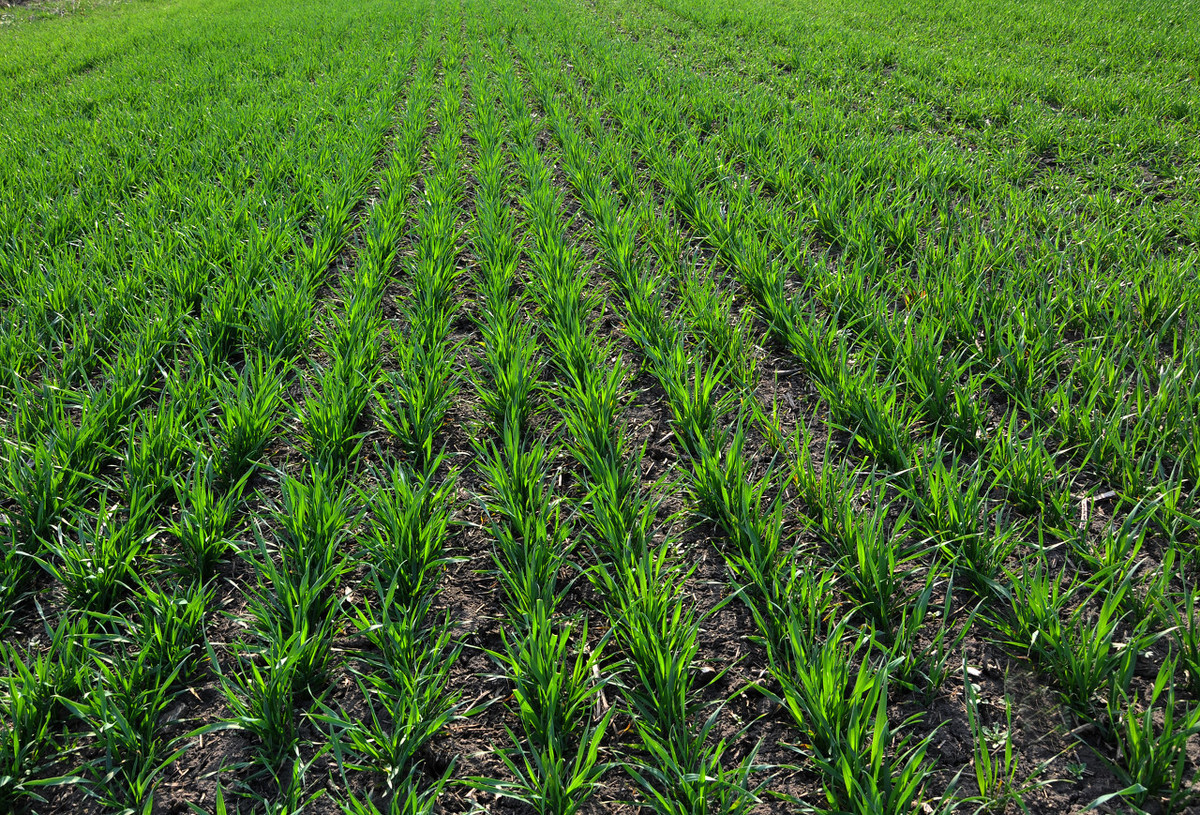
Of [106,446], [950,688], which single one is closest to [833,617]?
[950,688]

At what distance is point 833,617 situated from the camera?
142 cm

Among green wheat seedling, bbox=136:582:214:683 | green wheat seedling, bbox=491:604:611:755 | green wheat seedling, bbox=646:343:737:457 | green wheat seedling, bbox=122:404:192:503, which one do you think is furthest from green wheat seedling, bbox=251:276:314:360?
green wheat seedling, bbox=491:604:611:755

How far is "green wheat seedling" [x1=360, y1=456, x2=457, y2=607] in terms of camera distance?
61.1 inches

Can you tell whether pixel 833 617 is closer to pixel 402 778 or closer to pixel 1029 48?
pixel 402 778

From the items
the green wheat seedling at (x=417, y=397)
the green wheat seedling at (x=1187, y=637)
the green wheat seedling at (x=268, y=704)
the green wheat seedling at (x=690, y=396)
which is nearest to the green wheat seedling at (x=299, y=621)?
the green wheat seedling at (x=268, y=704)

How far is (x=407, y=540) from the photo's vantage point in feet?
5.19

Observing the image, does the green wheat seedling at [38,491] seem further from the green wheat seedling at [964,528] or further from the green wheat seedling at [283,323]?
the green wheat seedling at [964,528]

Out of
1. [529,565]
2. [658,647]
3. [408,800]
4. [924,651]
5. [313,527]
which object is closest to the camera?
[408,800]

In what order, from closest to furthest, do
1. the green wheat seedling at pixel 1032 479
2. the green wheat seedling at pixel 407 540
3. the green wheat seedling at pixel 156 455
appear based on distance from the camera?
the green wheat seedling at pixel 407 540, the green wheat seedling at pixel 1032 479, the green wheat seedling at pixel 156 455

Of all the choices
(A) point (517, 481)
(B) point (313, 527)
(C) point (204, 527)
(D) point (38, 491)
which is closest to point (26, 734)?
(C) point (204, 527)

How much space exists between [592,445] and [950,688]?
1.08 m

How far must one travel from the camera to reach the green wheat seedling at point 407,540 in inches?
61.1

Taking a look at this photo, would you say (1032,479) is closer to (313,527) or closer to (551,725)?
(551,725)

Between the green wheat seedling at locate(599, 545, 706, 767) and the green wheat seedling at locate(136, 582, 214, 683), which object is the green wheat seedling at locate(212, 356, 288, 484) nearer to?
the green wheat seedling at locate(136, 582, 214, 683)
